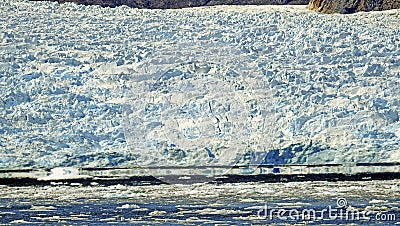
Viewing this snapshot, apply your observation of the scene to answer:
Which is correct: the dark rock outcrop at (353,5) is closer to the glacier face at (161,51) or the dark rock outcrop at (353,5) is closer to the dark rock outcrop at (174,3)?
the glacier face at (161,51)

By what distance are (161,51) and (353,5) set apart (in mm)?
5274

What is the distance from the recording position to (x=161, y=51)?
41.8 ft

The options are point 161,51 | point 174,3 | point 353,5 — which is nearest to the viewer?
point 161,51

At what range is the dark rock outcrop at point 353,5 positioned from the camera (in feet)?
53.5

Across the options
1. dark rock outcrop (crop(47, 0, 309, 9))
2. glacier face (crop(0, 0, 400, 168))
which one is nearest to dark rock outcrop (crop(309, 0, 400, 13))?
glacier face (crop(0, 0, 400, 168))

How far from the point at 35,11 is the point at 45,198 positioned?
7.39 meters

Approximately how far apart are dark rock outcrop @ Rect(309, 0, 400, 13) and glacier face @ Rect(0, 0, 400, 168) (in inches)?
27.2

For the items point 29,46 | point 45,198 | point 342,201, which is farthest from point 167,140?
point 29,46

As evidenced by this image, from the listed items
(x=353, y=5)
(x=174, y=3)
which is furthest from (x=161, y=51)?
(x=174, y=3)

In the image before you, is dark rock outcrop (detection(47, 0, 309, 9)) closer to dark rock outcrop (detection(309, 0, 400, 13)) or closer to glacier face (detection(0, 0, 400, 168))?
dark rock outcrop (detection(309, 0, 400, 13))

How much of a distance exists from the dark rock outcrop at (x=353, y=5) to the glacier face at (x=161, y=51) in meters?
0.69

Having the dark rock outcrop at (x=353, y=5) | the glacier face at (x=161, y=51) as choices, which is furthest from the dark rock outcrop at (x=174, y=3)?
the glacier face at (x=161, y=51)

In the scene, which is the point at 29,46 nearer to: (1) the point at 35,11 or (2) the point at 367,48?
(1) the point at 35,11

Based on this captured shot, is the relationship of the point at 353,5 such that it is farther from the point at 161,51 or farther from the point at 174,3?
the point at 161,51
